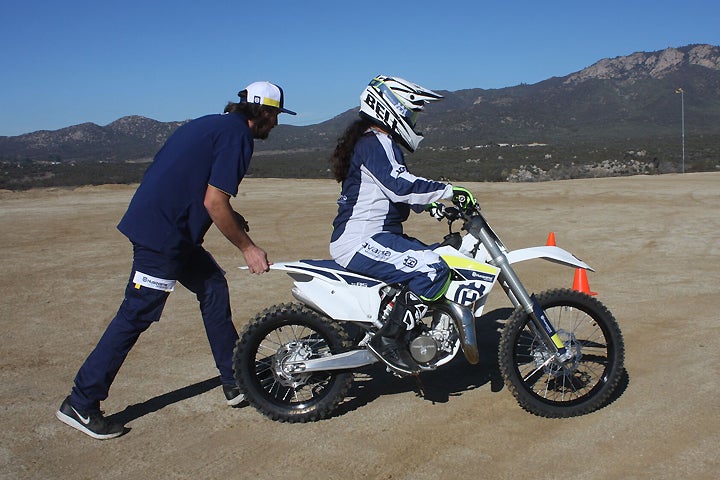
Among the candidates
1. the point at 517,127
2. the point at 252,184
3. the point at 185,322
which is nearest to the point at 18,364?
the point at 185,322

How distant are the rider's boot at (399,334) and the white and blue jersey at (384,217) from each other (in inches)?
4.8

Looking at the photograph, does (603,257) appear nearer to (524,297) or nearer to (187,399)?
(524,297)

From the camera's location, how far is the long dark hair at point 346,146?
16.9 feet

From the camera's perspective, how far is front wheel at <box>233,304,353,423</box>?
504 cm

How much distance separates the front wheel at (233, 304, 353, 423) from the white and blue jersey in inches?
19.6

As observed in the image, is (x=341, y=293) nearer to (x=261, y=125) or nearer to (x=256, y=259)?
(x=256, y=259)

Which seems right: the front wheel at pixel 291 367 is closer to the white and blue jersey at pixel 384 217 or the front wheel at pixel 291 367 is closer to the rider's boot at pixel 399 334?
the rider's boot at pixel 399 334

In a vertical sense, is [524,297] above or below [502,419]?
above

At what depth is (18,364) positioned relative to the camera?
21.1ft

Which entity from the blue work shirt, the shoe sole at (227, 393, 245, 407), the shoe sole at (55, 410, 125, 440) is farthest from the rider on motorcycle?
the shoe sole at (55, 410, 125, 440)

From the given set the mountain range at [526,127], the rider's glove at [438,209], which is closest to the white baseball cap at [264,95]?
the rider's glove at [438,209]

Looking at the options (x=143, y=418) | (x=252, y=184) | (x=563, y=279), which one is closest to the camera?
(x=143, y=418)

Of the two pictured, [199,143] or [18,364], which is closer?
[199,143]

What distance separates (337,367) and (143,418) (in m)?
1.45
